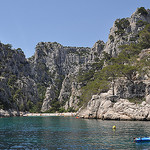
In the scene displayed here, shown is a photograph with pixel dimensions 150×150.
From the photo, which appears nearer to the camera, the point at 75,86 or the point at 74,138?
the point at 74,138

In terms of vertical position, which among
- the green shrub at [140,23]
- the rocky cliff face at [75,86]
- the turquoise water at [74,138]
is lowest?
the turquoise water at [74,138]

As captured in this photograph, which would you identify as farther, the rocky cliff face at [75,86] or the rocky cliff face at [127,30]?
the rocky cliff face at [127,30]

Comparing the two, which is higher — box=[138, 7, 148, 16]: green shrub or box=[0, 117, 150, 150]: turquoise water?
box=[138, 7, 148, 16]: green shrub

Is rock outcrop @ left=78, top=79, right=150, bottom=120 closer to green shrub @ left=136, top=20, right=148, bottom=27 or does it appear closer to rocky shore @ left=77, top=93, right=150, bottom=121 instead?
rocky shore @ left=77, top=93, right=150, bottom=121

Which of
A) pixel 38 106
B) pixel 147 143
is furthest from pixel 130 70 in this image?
pixel 38 106

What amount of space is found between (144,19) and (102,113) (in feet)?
362

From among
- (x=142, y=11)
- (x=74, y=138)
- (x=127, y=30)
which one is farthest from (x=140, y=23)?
(x=74, y=138)

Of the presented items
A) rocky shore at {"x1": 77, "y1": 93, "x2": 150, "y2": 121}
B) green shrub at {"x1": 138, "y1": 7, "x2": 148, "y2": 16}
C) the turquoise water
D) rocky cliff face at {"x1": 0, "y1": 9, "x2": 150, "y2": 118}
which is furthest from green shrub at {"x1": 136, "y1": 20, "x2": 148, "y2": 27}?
the turquoise water

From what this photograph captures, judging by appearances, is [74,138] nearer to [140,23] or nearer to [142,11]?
[140,23]

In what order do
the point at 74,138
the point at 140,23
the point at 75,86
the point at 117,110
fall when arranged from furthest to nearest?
the point at 75,86, the point at 140,23, the point at 117,110, the point at 74,138

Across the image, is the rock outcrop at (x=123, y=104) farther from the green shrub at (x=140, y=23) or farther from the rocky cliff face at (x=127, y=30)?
the green shrub at (x=140, y=23)

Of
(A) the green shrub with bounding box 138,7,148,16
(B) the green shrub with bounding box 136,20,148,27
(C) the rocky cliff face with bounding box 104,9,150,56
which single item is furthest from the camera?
(A) the green shrub with bounding box 138,7,148,16

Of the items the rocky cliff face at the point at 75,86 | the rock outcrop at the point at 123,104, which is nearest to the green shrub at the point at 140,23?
the rocky cliff face at the point at 75,86

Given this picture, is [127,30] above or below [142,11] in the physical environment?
below
